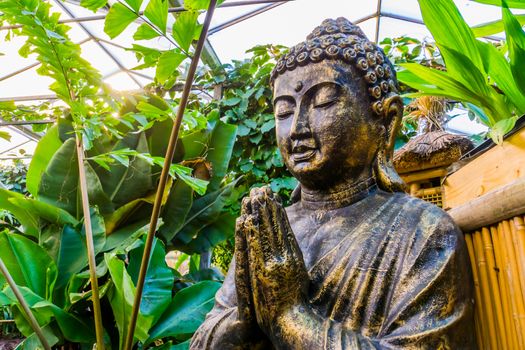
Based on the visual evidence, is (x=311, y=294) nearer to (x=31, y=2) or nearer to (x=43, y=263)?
(x=31, y=2)

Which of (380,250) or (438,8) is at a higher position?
(438,8)

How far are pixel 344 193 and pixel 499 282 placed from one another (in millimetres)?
415

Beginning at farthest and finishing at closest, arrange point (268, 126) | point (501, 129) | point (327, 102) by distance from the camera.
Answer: point (268, 126) < point (327, 102) < point (501, 129)

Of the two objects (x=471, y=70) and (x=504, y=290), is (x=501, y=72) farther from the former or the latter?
(x=504, y=290)

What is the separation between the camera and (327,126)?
1.10m

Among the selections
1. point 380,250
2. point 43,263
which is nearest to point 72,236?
point 43,263

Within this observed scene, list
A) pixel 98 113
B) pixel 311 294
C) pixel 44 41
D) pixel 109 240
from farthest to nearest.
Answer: pixel 109 240
pixel 98 113
pixel 44 41
pixel 311 294

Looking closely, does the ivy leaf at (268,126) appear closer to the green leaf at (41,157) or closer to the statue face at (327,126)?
the green leaf at (41,157)

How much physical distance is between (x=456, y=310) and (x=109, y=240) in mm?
2069

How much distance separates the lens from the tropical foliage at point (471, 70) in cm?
91

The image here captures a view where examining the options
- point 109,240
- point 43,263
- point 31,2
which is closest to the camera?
point 31,2

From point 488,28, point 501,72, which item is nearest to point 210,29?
point 488,28

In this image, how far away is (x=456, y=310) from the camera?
896 millimetres

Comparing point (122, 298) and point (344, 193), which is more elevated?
point (344, 193)
